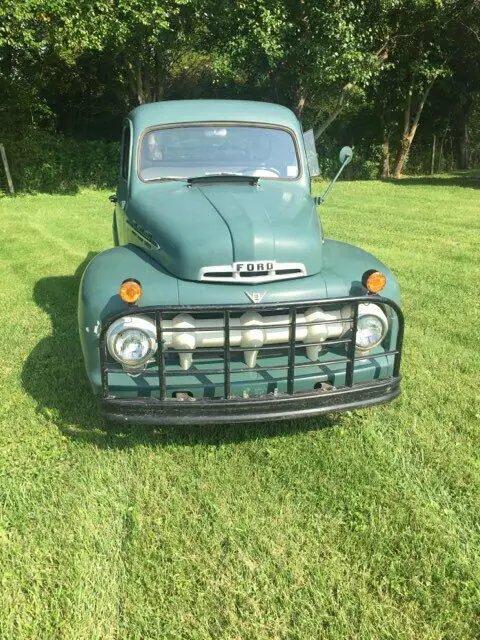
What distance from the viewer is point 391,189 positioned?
17.6 meters

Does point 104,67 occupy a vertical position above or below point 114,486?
above

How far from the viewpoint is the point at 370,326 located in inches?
122

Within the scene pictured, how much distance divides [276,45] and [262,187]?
11994 millimetres

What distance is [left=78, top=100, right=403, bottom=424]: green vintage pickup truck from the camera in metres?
2.75

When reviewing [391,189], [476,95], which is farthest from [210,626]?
[476,95]

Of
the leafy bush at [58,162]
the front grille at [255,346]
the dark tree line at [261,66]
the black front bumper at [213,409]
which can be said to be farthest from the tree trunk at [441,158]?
the black front bumper at [213,409]

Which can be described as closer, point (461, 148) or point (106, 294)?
point (106, 294)

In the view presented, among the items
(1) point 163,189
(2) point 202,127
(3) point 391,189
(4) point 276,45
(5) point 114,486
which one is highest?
(4) point 276,45

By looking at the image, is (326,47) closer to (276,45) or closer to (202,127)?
(276,45)

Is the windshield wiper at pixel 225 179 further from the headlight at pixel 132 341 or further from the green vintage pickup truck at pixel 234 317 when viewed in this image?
the headlight at pixel 132 341

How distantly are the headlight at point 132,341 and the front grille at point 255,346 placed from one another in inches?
2.4

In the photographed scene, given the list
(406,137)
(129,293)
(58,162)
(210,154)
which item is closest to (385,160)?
(406,137)

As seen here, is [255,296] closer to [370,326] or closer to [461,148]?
[370,326]

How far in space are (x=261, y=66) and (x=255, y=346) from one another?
638 inches
